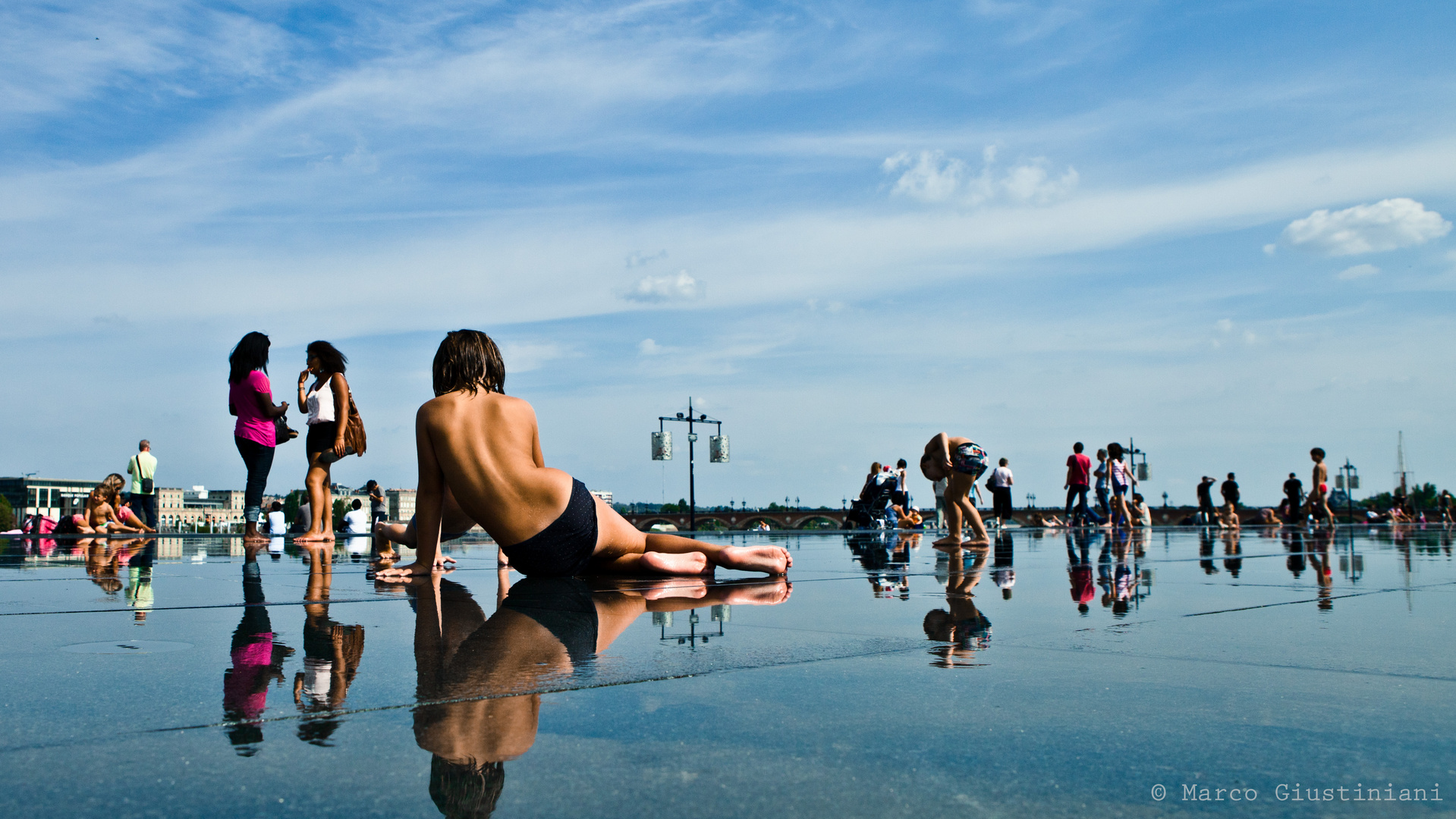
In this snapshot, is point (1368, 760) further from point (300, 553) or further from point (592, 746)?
point (300, 553)

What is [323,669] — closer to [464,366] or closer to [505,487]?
[505,487]

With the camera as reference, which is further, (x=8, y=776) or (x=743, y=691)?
(x=743, y=691)

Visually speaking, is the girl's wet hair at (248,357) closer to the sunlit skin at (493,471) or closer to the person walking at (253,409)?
the person walking at (253,409)

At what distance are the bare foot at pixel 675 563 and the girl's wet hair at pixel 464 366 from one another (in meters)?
1.13

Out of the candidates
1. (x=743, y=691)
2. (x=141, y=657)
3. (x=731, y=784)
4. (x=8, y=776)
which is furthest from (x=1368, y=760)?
(x=141, y=657)

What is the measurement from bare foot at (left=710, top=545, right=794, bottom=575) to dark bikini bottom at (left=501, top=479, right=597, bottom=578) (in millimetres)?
587

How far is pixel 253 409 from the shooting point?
9.40 meters

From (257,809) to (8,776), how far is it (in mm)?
418

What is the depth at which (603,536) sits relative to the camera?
497 cm

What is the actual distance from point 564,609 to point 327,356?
19.9 ft

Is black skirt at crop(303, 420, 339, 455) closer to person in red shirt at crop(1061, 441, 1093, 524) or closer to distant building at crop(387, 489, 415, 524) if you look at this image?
person in red shirt at crop(1061, 441, 1093, 524)

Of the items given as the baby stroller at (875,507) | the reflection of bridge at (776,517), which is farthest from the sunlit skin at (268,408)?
the reflection of bridge at (776,517)

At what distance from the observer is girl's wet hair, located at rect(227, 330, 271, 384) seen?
935cm

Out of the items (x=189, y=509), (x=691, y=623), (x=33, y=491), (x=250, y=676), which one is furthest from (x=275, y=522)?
(x=189, y=509)
